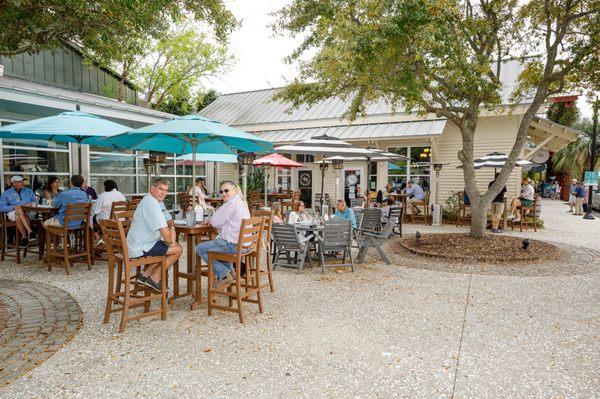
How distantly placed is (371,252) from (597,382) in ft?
18.0

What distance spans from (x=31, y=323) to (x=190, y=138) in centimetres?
311

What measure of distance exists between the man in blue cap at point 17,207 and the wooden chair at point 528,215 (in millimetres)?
12614

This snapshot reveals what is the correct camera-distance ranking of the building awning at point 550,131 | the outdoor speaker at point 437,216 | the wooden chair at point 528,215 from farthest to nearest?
the building awning at point 550,131
the outdoor speaker at point 437,216
the wooden chair at point 528,215

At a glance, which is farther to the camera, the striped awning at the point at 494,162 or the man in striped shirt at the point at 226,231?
the striped awning at the point at 494,162

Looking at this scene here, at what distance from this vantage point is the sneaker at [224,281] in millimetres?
4566

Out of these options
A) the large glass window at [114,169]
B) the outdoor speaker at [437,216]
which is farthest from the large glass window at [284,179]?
the outdoor speaker at [437,216]

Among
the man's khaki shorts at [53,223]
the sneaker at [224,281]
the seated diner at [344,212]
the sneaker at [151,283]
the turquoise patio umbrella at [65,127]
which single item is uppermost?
the turquoise patio umbrella at [65,127]

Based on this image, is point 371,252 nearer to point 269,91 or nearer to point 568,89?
point 568,89

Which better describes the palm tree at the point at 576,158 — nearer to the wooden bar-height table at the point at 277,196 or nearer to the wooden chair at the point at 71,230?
the wooden bar-height table at the point at 277,196

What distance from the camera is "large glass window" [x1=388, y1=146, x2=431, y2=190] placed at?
15320mm

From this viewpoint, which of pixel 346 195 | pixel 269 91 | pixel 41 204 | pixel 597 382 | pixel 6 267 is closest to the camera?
pixel 597 382

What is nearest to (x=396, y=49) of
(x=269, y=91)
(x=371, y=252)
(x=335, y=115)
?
(x=371, y=252)

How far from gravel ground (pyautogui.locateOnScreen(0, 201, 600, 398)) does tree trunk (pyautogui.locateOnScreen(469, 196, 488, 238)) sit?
3037mm

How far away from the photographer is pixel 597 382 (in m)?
3.10
